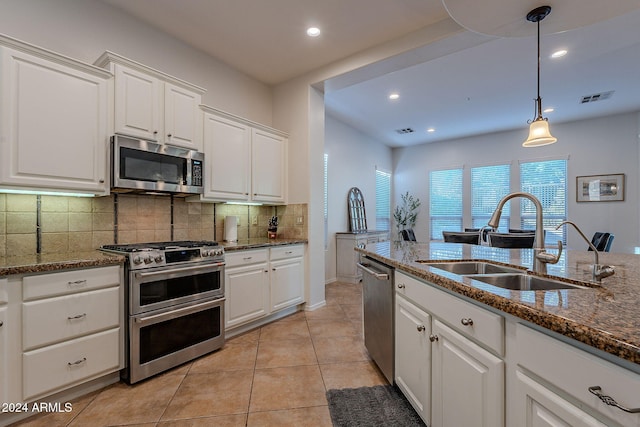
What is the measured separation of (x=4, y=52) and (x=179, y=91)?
111 cm

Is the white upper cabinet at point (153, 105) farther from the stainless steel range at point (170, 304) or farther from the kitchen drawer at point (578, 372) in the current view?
the kitchen drawer at point (578, 372)

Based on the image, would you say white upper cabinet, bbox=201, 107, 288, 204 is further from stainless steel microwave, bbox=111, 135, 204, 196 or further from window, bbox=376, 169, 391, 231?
window, bbox=376, 169, 391, 231

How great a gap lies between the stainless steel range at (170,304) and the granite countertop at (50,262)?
4.6 inches

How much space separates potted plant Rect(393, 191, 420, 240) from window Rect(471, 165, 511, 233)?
4.24 ft

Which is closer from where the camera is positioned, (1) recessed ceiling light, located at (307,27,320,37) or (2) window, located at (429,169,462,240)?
(1) recessed ceiling light, located at (307,27,320,37)

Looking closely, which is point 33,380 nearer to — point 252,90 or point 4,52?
point 4,52

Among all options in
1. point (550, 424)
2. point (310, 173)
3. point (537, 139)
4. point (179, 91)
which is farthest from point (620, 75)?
point (179, 91)

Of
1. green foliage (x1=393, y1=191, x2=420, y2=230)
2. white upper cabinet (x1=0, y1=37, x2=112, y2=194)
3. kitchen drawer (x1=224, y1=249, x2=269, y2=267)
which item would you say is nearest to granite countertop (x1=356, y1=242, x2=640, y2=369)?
kitchen drawer (x1=224, y1=249, x2=269, y2=267)

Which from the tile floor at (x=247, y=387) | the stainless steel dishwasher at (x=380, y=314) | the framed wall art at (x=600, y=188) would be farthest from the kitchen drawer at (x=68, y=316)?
the framed wall art at (x=600, y=188)

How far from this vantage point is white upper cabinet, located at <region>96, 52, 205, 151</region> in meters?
2.31

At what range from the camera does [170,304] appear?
227cm

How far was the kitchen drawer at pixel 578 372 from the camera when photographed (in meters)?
0.62

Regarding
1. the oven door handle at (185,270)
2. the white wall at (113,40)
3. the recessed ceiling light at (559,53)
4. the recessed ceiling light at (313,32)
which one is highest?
the recessed ceiling light at (313,32)

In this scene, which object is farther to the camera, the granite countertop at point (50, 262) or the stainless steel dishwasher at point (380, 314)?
the stainless steel dishwasher at point (380, 314)
